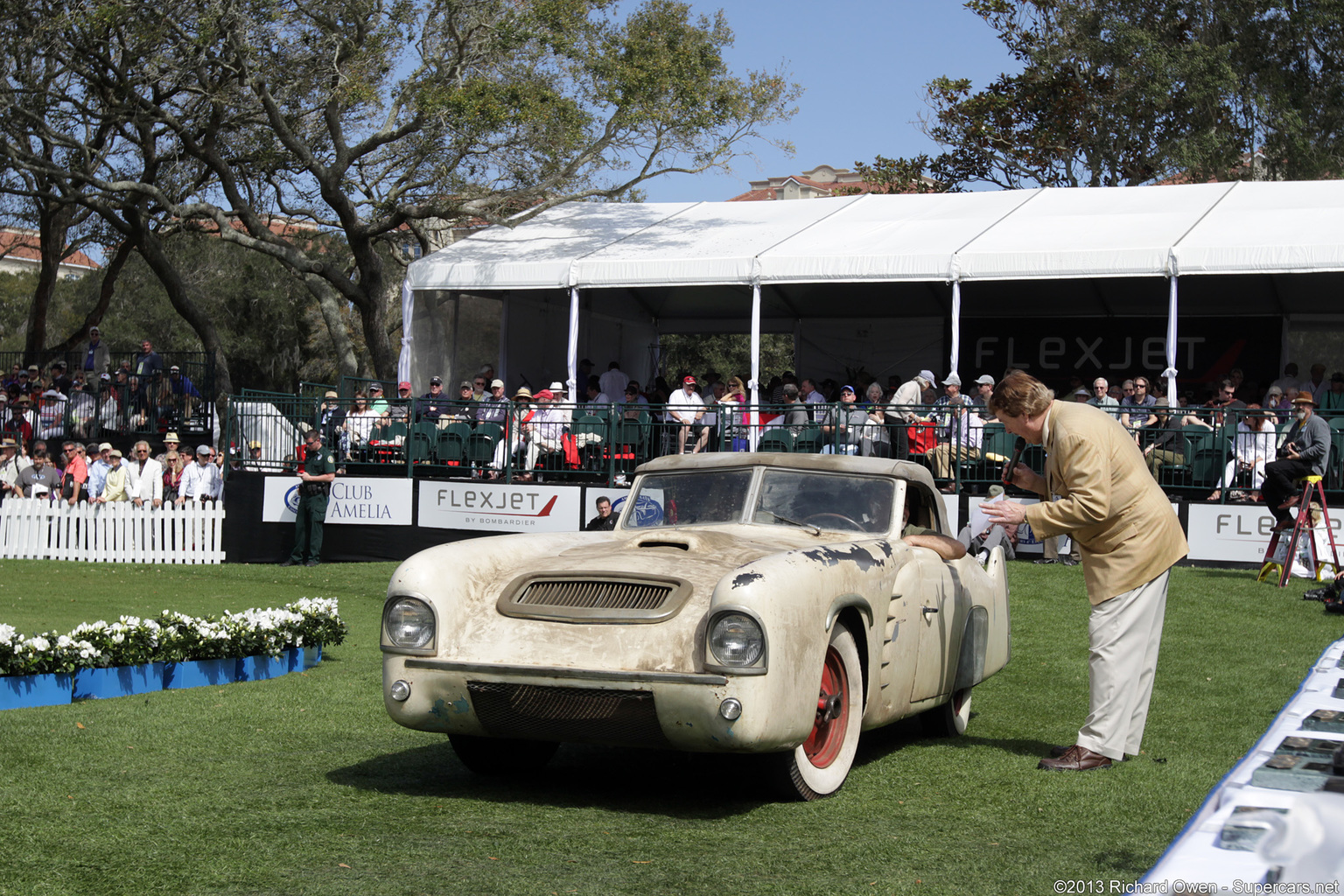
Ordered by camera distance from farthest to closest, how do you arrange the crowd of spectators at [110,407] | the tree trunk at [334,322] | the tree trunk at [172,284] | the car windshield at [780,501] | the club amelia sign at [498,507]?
1. the tree trunk at [172,284]
2. the tree trunk at [334,322]
3. the crowd of spectators at [110,407]
4. the club amelia sign at [498,507]
5. the car windshield at [780,501]

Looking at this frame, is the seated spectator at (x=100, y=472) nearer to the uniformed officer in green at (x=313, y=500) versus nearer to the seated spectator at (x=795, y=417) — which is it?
the uniformed officer in green at (x=313, y=500)

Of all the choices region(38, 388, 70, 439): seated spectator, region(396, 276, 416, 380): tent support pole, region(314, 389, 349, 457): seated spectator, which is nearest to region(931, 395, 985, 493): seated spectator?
region(314, 389, 349, 457): seated spectator

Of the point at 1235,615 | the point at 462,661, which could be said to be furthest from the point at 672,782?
the point at 1235,615

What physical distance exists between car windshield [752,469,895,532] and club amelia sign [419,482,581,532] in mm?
10561

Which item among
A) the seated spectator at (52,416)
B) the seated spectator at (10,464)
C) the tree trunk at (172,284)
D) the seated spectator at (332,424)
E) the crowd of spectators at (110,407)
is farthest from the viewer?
the tree trunk at (172,284)

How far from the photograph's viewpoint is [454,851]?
15.3ft

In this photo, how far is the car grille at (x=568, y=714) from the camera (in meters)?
5.21

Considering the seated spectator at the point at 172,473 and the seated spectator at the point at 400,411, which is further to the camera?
the seated spectator at the point at 172,473

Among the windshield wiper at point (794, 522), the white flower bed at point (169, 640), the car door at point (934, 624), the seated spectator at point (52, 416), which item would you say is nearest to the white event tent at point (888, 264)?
the seated spectator at point (52, 416)

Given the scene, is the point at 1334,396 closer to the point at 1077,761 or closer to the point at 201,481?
the point at 1077,761

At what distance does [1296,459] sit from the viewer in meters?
13.6

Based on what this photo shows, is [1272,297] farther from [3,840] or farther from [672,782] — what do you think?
[3,840]

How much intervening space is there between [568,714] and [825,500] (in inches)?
83.1

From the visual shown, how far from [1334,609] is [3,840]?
11.2 metres
